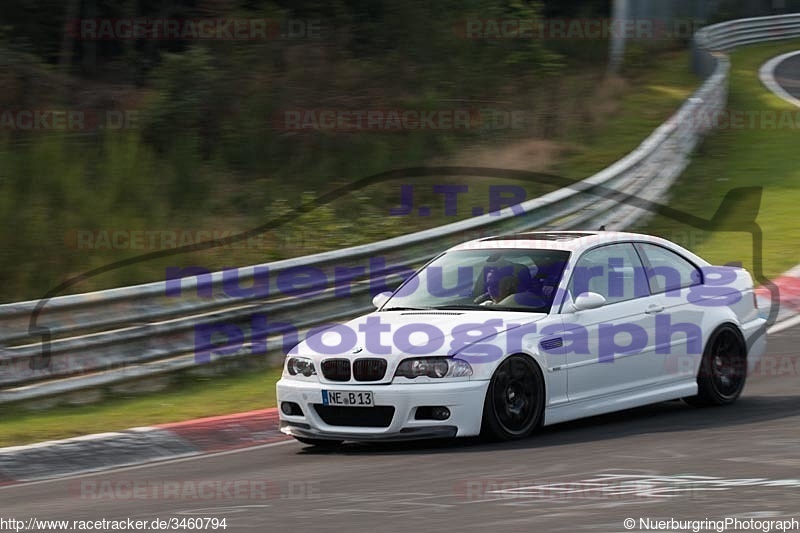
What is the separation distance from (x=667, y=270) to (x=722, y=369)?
0.88 metres

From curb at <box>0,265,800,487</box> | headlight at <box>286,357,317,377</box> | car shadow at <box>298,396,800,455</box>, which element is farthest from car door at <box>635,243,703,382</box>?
curb at <box>0,265,800,487</box>

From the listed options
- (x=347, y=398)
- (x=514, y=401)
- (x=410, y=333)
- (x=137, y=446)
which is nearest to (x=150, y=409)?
(x=137, y=446)

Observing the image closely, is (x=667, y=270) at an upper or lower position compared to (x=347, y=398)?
upper

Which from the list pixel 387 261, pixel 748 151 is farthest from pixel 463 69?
pixel 387 261

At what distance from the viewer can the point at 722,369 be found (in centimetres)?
985

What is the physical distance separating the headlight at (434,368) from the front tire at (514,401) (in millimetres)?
212

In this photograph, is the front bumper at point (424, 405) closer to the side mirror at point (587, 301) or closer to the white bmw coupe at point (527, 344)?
the white bmw coupe at point (527, 344)

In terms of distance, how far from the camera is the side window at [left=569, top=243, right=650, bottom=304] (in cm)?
918

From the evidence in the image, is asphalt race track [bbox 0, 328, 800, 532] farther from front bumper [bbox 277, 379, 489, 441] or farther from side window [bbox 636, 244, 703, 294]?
side window [bbox 636, 244, 703, 294]

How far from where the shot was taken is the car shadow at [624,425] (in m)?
8.38

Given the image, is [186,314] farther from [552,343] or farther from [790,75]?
[790,75]

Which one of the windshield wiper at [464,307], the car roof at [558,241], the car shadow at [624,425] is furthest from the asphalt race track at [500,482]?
the car roof at [558,241]

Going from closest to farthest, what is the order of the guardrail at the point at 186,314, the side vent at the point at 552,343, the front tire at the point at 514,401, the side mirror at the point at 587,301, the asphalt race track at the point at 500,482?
the asphalt race track at the point at 500,482, the front tire at the point at 514,401, the side vent at the point at 552,343, the side mirror at the point at 587,301, the guardrail at the point at 186,314

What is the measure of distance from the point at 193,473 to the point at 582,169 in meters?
13.2
